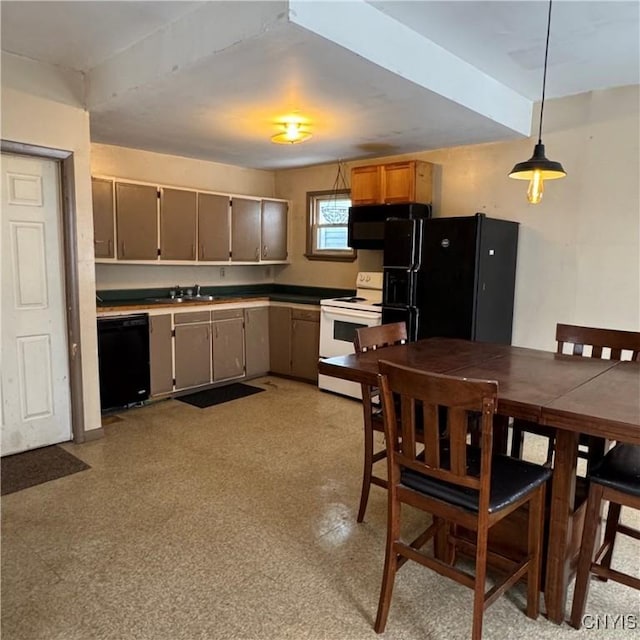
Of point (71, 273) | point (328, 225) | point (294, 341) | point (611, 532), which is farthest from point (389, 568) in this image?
point (328, 225)

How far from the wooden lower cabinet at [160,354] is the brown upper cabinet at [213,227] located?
0.90 metres

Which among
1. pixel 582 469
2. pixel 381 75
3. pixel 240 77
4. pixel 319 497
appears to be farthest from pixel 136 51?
pixel 582 469

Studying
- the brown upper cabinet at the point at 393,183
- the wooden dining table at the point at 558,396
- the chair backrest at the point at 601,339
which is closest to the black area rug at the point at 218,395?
the brown upper cabinet at the point at 393,183

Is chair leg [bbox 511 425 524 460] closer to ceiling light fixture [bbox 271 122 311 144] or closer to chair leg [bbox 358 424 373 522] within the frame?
chair leg [bbox 358 424 373 522]

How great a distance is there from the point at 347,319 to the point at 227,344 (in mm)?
1332

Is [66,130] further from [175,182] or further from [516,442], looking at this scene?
[516,442]

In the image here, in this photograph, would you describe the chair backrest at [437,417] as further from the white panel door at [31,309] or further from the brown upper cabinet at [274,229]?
the brown upper cabinet at [274,229]

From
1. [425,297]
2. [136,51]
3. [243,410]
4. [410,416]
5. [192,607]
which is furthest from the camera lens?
[243,410]

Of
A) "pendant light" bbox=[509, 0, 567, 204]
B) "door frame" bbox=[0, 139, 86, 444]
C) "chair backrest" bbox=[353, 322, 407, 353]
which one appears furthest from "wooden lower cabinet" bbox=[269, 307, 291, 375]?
"pendant light" bbox=[509, 0, 567, 204]

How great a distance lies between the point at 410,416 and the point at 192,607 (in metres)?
1.19

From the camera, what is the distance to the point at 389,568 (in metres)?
1.88

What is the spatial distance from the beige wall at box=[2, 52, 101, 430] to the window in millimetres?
2809

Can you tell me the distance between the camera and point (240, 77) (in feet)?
9.23

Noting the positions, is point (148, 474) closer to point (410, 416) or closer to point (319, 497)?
point (319, 497)
